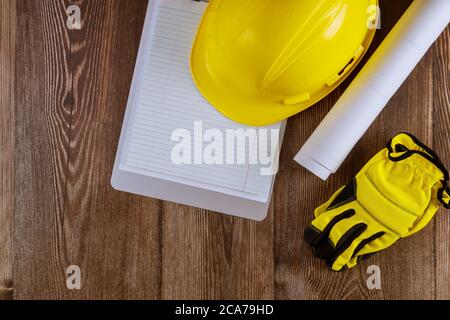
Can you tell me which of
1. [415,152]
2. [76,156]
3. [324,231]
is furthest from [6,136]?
[415,152]

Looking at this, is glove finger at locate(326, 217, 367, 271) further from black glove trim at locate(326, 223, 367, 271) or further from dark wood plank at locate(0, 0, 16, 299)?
dark wood plank at locate(0, 0, 16, 299)

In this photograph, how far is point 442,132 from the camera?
89 centimetres

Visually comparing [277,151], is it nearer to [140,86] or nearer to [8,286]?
[140,86]

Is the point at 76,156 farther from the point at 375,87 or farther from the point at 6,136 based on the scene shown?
the point at 375,87

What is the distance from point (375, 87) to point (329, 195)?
215 millimetres

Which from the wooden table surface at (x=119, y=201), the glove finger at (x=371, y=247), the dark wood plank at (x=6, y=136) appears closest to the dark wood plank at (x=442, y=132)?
the wooden table surface at (x=119, y=201)

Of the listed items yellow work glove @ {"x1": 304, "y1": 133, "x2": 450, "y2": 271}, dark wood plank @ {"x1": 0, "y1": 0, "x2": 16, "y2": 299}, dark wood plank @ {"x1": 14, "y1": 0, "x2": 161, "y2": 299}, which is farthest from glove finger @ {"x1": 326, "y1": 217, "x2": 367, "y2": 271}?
dark wood plank @ {"x1": 0, "y1": 0, "x2": 16, "y2": 299}

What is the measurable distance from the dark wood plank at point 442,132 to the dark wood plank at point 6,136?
772 mm

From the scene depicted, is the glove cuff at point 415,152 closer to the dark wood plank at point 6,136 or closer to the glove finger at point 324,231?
the glove finger at point 324,231

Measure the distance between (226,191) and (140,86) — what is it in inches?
9.3

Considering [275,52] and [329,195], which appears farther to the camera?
[329,195]

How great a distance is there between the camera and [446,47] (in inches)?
34.9
